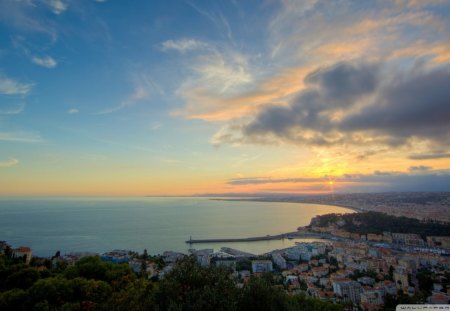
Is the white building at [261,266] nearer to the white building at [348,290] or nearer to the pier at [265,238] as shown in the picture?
the white building at [348,290]

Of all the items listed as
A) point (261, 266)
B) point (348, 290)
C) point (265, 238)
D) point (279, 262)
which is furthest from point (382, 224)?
point (348, 290)

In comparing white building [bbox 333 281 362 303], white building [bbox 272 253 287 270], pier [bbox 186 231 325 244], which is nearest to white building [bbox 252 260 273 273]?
white building [bbox 272 253 287 270]

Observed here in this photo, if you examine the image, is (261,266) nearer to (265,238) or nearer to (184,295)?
(184,295)

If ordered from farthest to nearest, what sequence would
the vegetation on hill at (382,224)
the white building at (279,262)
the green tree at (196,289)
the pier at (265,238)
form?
the pier at (265,238) → the vegetation on hill at (382,224) → the white building at (279,262) → the green tree at (196,289)

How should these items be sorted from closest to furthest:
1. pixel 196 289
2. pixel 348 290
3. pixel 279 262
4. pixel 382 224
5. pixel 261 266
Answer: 1. pixel 196 289
2. pixel 348 290
3. pixel 261 266
4. pixel 279 262
5. pixel 382 224

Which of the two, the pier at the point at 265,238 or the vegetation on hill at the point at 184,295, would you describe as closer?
the vegetation on hill at the point at 184,295

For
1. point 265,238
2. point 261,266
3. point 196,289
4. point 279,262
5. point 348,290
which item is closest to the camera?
point 196,289

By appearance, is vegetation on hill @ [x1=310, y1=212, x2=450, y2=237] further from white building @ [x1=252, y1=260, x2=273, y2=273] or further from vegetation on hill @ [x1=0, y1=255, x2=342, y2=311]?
vegetation on hill @ [x1=0, y1=255, x2=342, y2=311]

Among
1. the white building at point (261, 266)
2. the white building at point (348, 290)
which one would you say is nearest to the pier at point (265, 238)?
the white building at point (261, 266)

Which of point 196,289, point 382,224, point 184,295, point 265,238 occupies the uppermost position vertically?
point 196,289

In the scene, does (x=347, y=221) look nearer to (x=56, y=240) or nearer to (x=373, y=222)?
(x=373, y=222)
